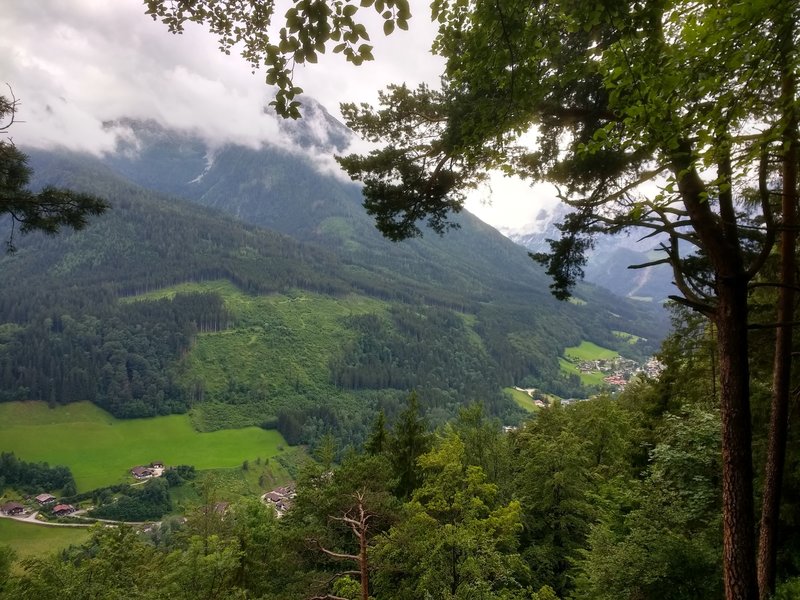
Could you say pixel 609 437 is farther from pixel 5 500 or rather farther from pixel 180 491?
pixel 5 500

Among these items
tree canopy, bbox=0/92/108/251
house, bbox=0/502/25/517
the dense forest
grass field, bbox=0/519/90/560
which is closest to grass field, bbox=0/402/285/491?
house, bbox=0/502/25/517

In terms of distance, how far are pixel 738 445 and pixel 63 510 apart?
104 metres

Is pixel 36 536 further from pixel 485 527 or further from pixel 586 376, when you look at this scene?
pixel 586 376

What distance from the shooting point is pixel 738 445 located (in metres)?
5.18

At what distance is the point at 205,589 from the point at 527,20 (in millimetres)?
17767

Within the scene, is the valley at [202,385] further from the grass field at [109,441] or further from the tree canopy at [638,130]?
the tree canopy at [638,130]

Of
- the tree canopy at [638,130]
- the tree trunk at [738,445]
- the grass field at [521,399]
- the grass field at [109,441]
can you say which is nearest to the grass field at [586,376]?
the grass field at [521,399]

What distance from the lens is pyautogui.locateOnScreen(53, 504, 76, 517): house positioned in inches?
3091

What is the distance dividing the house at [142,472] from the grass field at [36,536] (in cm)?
1897

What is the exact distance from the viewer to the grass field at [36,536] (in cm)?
6694

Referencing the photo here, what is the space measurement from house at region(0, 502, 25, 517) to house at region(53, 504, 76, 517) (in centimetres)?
544

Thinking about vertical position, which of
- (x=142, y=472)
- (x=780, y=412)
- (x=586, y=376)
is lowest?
(x=142, y=472)

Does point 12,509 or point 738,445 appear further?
point 12,509

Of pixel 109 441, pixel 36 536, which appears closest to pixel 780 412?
pixel 36 536
